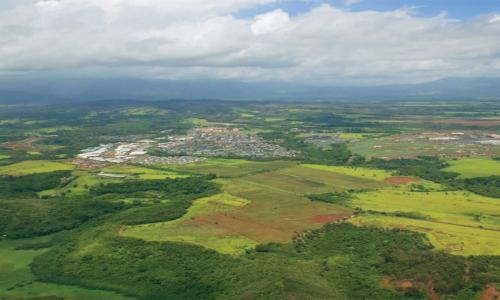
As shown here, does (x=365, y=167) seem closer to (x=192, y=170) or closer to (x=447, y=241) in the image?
(x=192, y=170)

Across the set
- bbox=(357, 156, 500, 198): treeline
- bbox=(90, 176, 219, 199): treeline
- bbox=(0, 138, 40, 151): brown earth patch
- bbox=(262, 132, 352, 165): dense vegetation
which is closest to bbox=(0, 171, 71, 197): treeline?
bbox=(90, 176, 219, 199): treeline

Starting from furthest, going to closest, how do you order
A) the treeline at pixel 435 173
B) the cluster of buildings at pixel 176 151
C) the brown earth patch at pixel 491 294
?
the cluster of buildings at pixel 176 151, the treeline at pixel 435 173, the brown earth patch at pixel 491 294

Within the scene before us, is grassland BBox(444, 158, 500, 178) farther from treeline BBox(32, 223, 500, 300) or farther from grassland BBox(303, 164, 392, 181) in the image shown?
treeline BBox(32, 223, 500, 300)

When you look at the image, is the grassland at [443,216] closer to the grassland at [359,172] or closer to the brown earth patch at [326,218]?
the brown earth patch at [326,218]

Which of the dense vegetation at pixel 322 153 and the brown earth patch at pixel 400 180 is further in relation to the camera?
the dense vegetation at pixel 322 153

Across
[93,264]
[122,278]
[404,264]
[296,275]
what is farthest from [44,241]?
[404,264]

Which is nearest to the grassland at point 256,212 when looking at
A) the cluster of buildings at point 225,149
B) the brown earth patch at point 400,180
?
the brown earth patch at point 400,180

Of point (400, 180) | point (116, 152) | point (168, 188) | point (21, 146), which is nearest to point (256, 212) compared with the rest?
point (168, 188)
